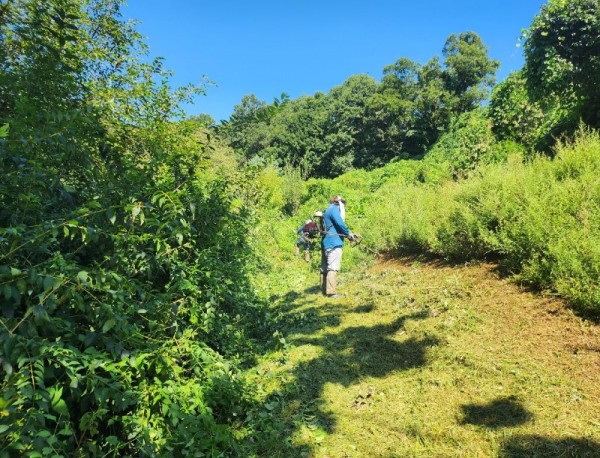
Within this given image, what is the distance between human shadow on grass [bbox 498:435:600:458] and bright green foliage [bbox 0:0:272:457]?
2.06 metres

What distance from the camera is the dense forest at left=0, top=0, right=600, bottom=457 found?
2.13 meters

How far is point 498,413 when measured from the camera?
127 inches

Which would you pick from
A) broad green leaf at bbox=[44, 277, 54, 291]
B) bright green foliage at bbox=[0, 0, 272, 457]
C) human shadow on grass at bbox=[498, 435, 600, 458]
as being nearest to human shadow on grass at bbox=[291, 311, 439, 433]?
bright green foliage at bbox=[0, 0, 272, 457]

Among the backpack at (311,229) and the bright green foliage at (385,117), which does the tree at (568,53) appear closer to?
the backpack at (311,229)

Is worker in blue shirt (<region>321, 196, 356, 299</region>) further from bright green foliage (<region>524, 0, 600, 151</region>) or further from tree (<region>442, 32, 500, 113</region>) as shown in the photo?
tree (<region>442, 32, 500, 113</region>)

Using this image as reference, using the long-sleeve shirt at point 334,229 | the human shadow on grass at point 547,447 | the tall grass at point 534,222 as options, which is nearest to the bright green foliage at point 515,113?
the tall grass at point 534,222

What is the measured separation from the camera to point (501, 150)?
15125mm

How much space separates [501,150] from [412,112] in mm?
26997

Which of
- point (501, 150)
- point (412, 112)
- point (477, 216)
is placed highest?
point (412, 112)

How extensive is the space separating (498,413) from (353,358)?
5.83ft

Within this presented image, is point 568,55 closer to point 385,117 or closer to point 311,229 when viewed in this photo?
point 311,229

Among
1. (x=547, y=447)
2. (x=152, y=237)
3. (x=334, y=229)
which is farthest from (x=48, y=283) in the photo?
(x=334, y=229)

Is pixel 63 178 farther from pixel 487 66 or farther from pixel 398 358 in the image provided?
pixel 487 66

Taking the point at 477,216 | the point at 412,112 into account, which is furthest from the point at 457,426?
the point at 412,112
